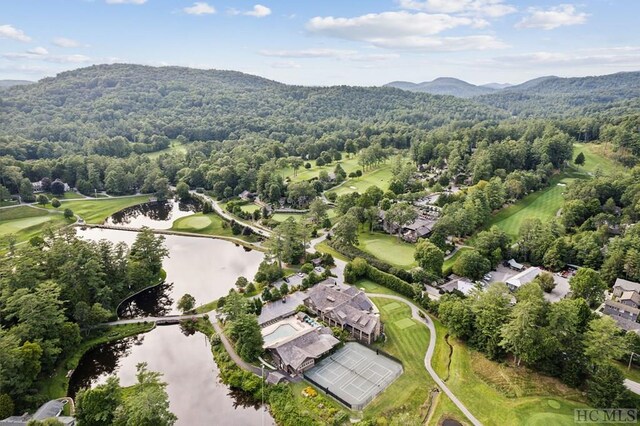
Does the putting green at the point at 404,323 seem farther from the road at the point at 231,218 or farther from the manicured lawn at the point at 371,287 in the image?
the road at the point at 231,218

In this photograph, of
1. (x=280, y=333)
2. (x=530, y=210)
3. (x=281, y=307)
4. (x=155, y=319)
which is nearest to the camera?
(x=280, y=333)

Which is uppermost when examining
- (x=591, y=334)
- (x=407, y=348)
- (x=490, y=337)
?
(x=591, y=334)

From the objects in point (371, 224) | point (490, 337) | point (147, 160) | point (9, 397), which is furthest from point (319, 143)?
point (9, 397)

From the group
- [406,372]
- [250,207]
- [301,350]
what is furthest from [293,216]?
[406,372]

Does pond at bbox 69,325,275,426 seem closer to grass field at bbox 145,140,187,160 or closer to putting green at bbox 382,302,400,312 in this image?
putting green at bbox 382,302,400,312

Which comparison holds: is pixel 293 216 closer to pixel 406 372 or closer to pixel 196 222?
pixel 196 222

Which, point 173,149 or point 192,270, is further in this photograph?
point 173,149

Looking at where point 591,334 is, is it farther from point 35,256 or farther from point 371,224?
point 35,256
